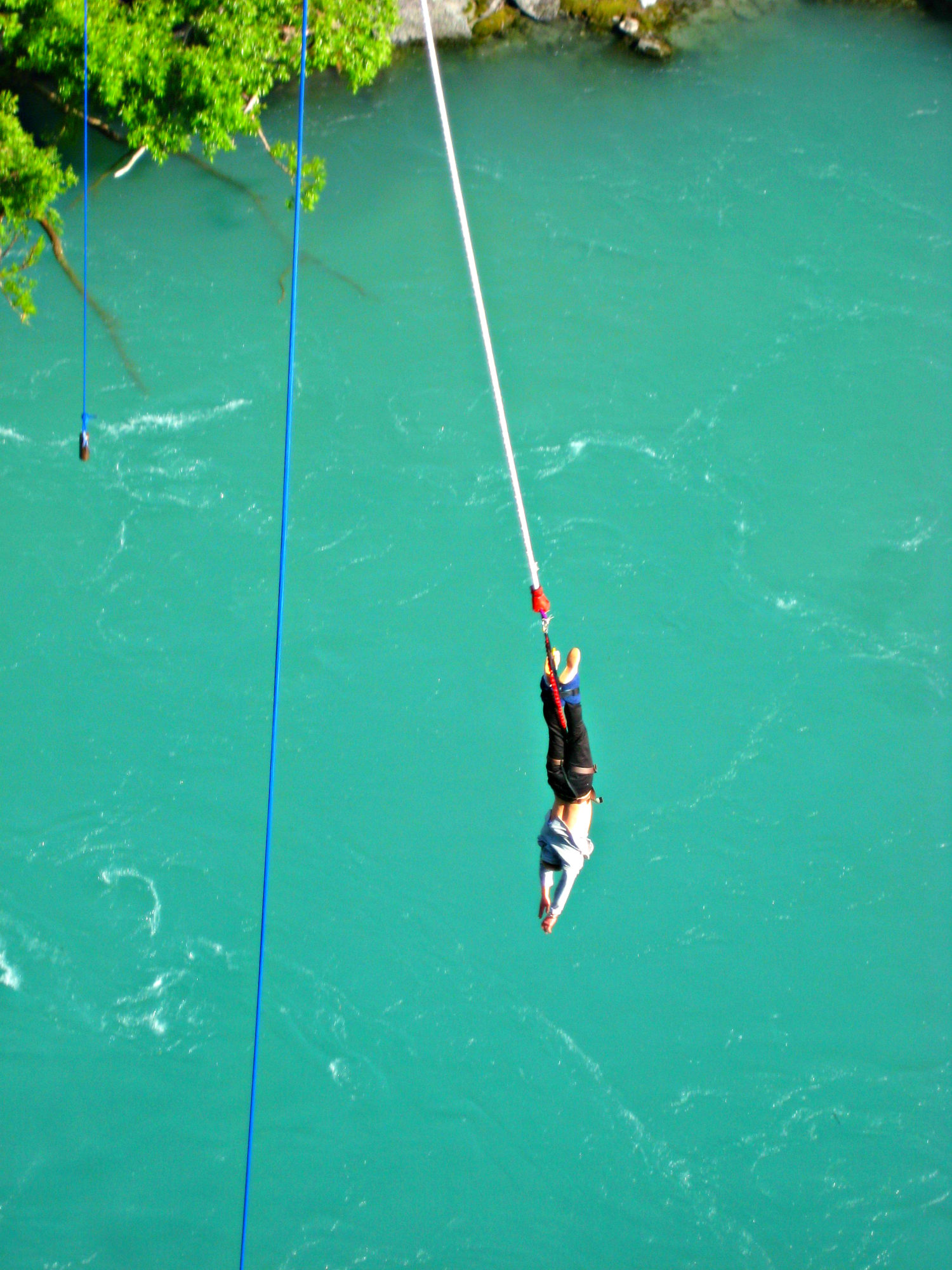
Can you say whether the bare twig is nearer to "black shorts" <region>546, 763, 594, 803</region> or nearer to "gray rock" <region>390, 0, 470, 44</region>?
"gray rock" <region>390, 0, 470, 44</region>

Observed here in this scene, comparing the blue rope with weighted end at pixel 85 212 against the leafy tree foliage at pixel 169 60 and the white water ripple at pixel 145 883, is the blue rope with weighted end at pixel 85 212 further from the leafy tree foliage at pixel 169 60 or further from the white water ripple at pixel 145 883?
the white water ripple at pixel 145 883

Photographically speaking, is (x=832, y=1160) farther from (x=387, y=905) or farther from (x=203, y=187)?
(x=203, y=187)

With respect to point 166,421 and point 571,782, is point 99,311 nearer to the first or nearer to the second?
point 166,421

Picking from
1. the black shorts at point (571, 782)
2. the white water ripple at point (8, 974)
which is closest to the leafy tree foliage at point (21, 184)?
the white water ripple at point (8, 974)

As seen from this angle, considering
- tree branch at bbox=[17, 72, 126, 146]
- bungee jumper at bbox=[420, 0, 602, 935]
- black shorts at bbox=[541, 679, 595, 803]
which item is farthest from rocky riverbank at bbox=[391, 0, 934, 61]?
black shorts at bbox=[541, 679, 595, 803]

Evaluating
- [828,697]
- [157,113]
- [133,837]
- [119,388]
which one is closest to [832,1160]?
[828,697]

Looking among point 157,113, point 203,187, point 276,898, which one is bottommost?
point 276,898

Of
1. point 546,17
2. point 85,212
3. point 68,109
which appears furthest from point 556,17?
point 85,212
